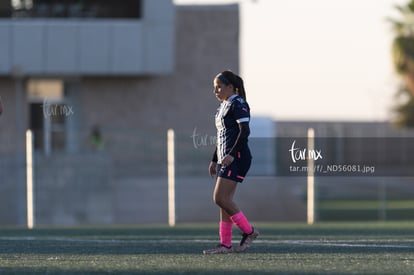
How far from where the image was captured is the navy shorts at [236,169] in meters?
11.2

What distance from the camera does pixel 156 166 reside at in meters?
29.1

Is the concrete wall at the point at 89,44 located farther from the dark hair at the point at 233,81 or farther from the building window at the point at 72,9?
the dark hair at the point at 233,81

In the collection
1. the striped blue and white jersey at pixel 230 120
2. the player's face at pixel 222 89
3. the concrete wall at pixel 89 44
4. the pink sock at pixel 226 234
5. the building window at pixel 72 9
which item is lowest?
the pink sock at pixel 226 234

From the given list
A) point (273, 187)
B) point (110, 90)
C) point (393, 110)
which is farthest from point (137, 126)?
point (393, 110)

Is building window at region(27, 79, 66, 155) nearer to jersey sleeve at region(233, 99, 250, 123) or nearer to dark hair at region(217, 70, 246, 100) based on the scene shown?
dark hair at region(217, 70, 246, 100)

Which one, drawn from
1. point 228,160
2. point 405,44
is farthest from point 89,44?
point 228,160

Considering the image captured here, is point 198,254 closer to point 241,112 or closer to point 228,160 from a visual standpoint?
point 228,160

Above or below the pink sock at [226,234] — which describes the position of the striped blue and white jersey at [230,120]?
above

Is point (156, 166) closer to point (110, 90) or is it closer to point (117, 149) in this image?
point (117, 149)

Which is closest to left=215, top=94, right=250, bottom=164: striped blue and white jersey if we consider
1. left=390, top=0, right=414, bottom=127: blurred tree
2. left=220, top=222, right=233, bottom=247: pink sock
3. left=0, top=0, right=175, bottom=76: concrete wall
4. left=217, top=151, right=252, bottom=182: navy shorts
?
left=217, top=151, right=252, bottom=182: navy shorts

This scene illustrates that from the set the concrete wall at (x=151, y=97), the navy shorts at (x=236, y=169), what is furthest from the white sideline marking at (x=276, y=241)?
the concrete wall at (x=151, y=97)

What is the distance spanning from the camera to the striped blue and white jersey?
11.1 meters

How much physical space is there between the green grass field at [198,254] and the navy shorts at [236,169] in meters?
0.74

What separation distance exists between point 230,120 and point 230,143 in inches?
8.6
